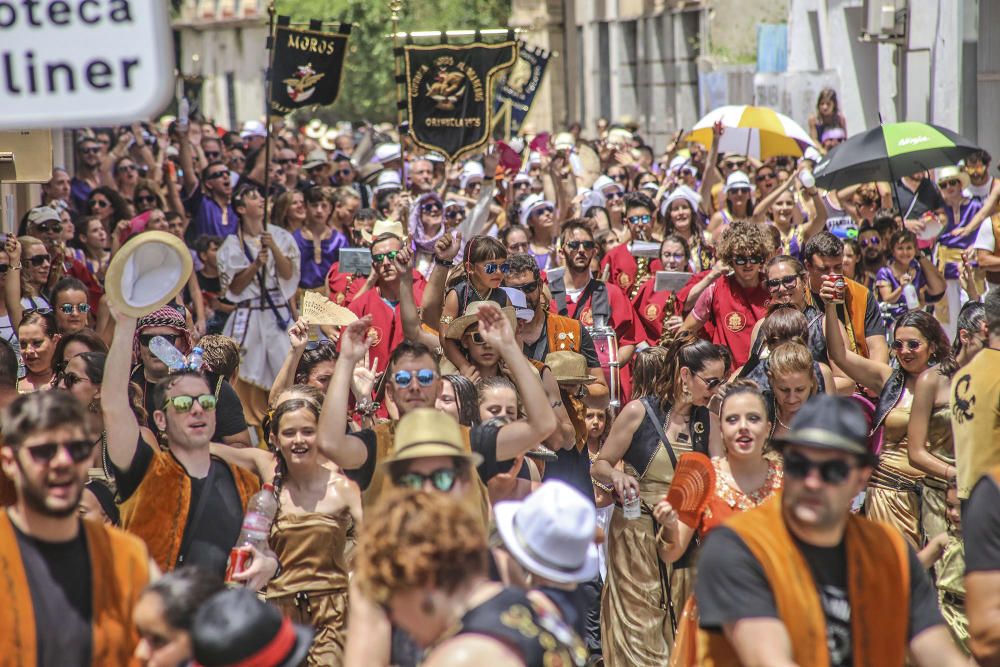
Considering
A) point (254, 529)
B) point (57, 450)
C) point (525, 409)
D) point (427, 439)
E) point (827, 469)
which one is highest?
point (57, 450)

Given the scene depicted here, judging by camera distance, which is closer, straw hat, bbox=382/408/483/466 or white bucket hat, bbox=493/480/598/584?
white bucket hat, bbox=493/480/598/584

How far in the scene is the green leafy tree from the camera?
40125 mm

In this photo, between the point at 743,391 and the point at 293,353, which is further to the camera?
the point at 293,353

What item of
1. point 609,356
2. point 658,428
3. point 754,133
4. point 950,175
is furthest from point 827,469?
point 754,133

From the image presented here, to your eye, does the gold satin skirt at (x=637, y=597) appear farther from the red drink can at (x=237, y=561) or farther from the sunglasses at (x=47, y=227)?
the sunglasses at (x=47, y=227)

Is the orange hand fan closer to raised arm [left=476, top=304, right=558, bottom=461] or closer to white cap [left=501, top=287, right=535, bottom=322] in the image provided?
raised arm [left=476, top=304, right=558, bottom=461]

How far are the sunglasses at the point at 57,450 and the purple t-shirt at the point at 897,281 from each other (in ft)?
27.2

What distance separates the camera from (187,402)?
20.6 ft

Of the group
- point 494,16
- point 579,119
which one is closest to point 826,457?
point 579,119

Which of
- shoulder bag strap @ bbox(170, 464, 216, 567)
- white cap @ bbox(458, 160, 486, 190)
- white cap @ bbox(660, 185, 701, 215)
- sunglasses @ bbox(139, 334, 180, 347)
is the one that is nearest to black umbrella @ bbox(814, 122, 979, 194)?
white cap @ bbox(660, 185, 701, 215)

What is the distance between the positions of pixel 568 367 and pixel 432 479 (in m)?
3.08

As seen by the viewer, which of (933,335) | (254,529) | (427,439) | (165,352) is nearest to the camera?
(427,439)

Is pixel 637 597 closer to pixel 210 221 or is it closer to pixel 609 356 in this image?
pixel 609 356

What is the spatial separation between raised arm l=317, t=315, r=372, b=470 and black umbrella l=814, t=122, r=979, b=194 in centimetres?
705
